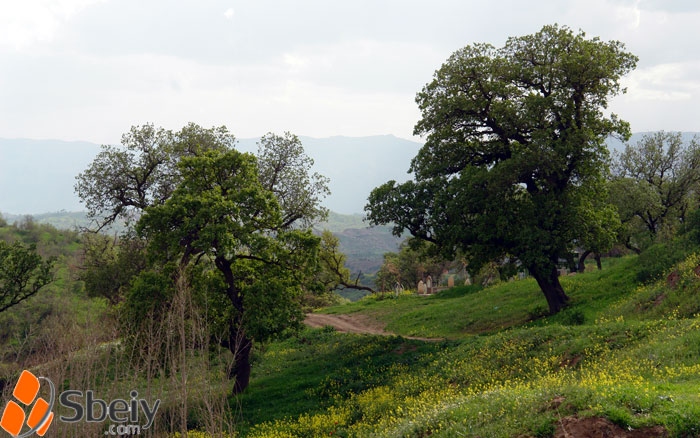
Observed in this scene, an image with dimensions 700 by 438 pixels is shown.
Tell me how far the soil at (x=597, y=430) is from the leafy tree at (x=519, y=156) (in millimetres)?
15950

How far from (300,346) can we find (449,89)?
20.2 m

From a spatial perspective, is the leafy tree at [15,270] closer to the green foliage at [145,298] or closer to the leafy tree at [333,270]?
the green foliage at [145,298]

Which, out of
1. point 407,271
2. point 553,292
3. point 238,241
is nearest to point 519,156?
point 553,292

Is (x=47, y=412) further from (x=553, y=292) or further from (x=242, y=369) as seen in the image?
(x=553, y=292)

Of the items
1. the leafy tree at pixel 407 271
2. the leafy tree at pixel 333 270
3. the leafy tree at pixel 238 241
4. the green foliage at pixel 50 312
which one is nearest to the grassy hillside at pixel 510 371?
the leafy tree at pixel 238 241

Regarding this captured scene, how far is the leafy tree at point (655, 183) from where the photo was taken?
42406 mm

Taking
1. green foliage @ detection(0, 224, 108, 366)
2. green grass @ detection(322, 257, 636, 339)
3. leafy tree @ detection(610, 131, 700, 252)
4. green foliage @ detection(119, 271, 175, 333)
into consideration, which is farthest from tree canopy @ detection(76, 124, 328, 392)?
leafy tree @ detection(610, 131, 700, 252)

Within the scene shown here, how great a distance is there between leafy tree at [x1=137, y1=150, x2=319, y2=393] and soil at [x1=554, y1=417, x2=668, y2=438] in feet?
48.5

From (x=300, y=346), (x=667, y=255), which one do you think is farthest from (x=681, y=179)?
(x=300, y=346)

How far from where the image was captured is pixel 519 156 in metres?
24.7

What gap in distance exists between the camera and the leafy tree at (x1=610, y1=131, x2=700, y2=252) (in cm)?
4241

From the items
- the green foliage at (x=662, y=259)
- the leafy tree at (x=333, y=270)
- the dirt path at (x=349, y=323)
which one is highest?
the green foliage at (x=662, y=259)

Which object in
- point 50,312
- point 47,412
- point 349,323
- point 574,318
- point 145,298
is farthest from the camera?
point 50,312

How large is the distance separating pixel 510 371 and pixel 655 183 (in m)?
39.8
